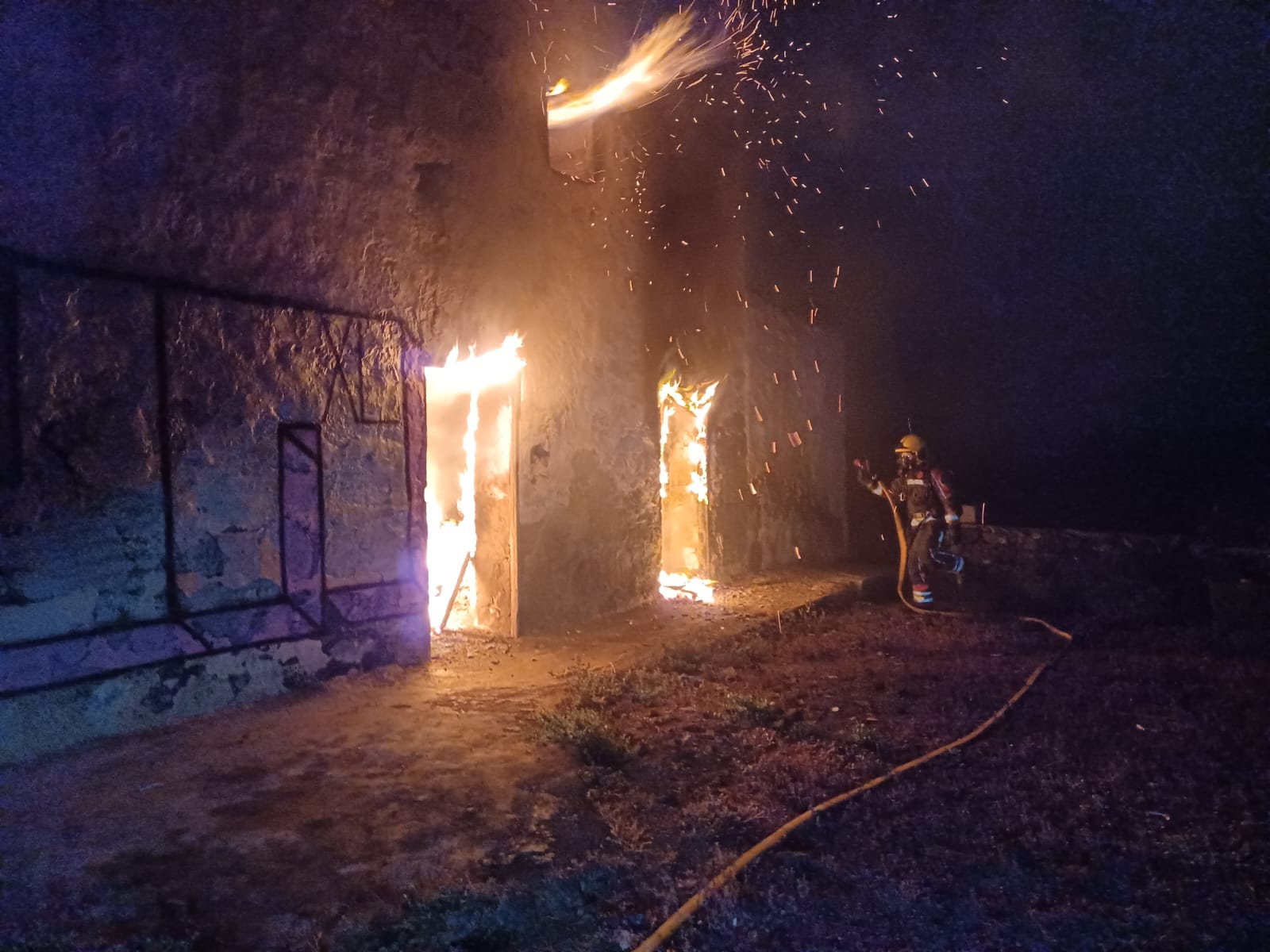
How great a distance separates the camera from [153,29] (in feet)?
17.8

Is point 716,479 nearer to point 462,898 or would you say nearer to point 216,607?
point 216,607

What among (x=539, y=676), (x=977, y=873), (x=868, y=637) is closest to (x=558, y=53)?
(x=539, y=676)

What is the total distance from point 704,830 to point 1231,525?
412 inches

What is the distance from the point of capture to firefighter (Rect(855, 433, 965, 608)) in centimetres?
1019

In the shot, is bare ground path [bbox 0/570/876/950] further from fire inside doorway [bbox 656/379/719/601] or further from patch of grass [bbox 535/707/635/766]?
fire inside doorway [bbox 656/379/719/601]

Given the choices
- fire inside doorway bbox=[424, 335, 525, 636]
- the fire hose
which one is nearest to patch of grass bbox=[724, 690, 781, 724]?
the fire hose

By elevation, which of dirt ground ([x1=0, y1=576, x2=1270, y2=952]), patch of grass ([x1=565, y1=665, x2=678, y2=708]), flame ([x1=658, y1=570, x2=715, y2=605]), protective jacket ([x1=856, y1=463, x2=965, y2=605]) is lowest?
dirt ground ([x1=0, y1=576, x2=1270, y2=952])

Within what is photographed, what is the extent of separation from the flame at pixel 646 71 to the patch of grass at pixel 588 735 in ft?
21.1

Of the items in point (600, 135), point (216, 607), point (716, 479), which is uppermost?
point (600, 135)

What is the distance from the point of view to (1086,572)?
10.1 metres

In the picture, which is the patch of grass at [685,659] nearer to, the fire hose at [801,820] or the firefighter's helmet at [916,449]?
the fire hose at [801,820]

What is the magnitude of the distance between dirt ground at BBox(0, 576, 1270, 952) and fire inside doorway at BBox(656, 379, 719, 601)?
12.1ft

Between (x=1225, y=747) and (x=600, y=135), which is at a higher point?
(x=600, y=135)

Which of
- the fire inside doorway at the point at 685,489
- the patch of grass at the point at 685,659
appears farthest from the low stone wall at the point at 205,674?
the fire inside doorway at the point at 685,489
